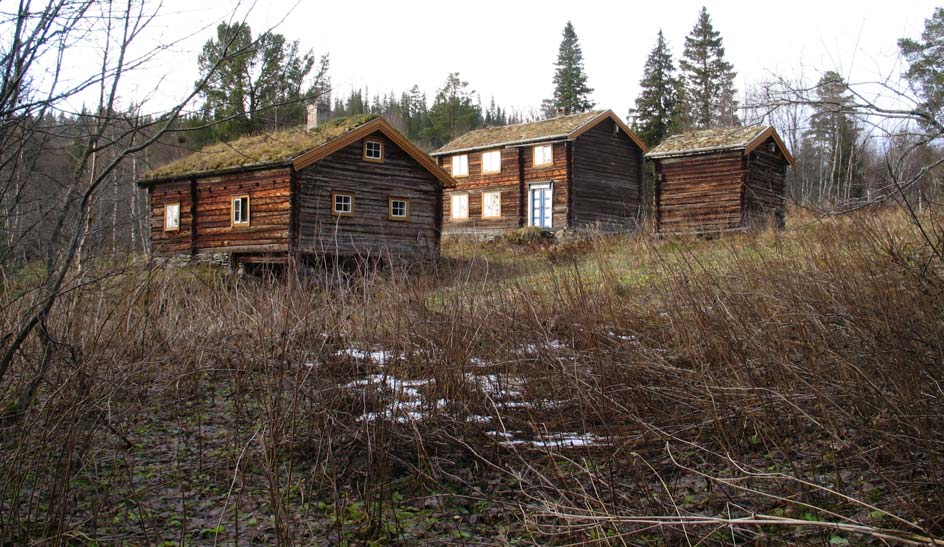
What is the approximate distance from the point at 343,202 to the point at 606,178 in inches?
507

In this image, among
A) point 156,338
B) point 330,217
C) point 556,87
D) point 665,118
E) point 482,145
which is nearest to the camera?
point 156,338

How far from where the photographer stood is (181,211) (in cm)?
2184

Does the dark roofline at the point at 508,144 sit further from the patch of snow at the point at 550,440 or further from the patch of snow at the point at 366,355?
the patch of snow at the point at 550,440

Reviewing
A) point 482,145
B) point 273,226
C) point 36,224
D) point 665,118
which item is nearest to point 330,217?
point 273,226

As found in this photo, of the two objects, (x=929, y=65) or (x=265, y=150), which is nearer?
(x=929, y=65)

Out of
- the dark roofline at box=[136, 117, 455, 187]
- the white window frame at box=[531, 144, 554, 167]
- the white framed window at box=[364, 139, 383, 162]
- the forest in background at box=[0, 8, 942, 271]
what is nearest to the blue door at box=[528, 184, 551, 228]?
the white window frame at box=[531, 144, 554, 167]

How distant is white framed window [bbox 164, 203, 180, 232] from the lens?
2197 cm

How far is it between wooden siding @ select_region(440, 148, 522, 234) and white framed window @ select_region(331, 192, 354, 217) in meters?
7.99

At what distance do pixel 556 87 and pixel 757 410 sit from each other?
162 feet

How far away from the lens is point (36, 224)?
3.79 meters

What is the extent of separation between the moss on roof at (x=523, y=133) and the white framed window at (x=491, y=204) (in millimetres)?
2091

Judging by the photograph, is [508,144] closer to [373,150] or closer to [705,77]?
[373,150]

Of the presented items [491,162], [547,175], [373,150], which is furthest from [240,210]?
[547,175]

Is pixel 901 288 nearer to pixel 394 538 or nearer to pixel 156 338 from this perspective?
pixel 394 538
